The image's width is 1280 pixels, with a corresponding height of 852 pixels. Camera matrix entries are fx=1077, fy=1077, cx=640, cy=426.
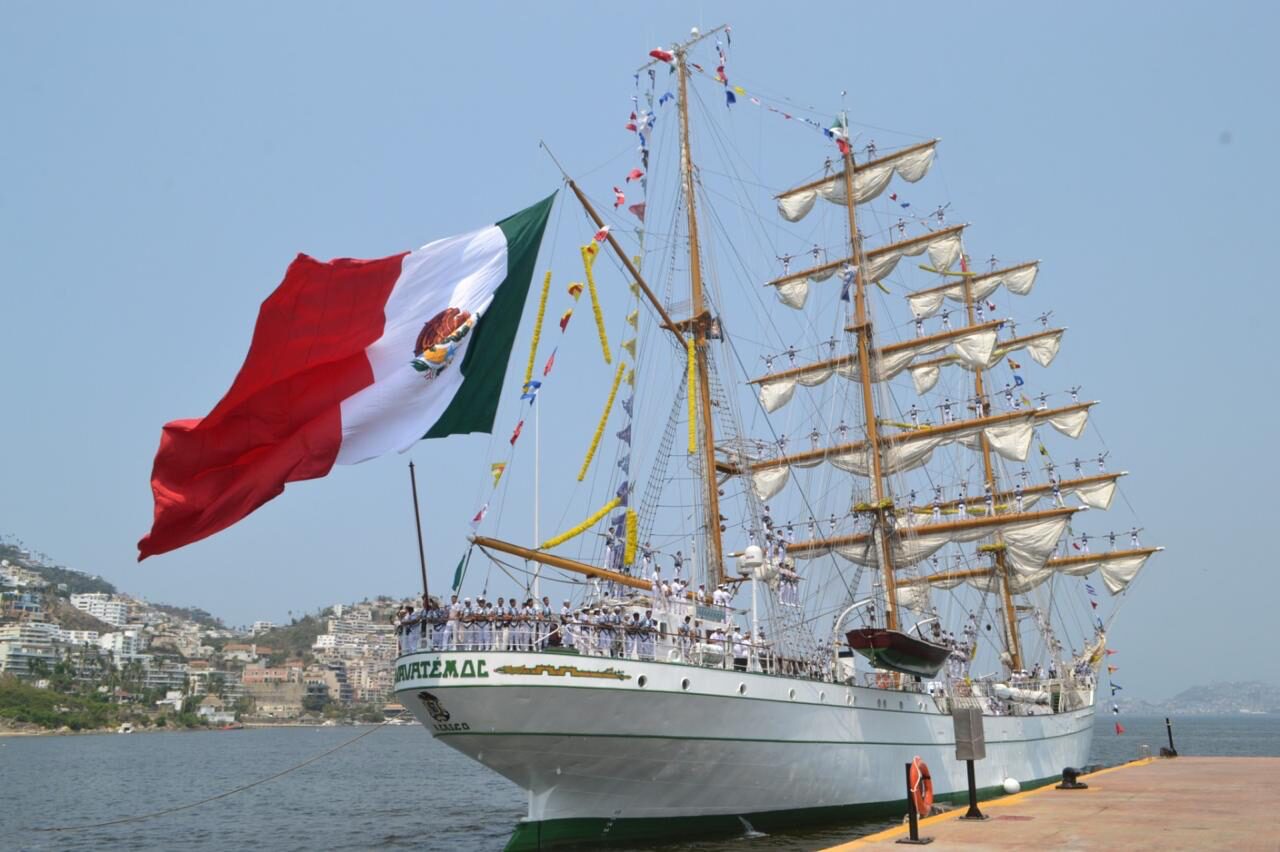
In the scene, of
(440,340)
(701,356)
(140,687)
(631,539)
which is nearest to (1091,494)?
(701,356)

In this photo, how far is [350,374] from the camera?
17.8 metres

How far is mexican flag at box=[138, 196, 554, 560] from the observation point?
16344 millimetres

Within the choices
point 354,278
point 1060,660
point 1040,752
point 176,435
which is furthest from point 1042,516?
point 176,435

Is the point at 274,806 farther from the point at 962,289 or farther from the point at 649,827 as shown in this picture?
the point at 962,289

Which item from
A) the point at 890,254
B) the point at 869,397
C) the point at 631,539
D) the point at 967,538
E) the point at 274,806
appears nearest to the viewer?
the point at 631,539

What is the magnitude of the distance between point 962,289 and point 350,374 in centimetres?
3790

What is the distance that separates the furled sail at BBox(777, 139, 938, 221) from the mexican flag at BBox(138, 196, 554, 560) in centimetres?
2300

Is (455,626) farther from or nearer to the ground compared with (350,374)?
nearer to the ground

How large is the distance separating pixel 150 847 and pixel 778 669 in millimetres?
15819

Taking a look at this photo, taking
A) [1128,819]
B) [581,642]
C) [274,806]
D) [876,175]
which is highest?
[876,175]

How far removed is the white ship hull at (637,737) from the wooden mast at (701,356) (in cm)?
496

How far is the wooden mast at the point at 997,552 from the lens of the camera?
42534 millimetres

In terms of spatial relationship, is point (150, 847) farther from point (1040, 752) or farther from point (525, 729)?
point (1040, 752)

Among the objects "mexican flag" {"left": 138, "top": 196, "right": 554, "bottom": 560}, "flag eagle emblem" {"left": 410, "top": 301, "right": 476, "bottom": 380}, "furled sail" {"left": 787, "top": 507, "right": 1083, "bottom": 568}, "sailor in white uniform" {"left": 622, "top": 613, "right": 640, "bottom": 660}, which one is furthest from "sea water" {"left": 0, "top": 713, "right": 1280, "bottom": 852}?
"furled sail" {"left": 787, "top": 507, "right": 1083, "bottom": 568}
